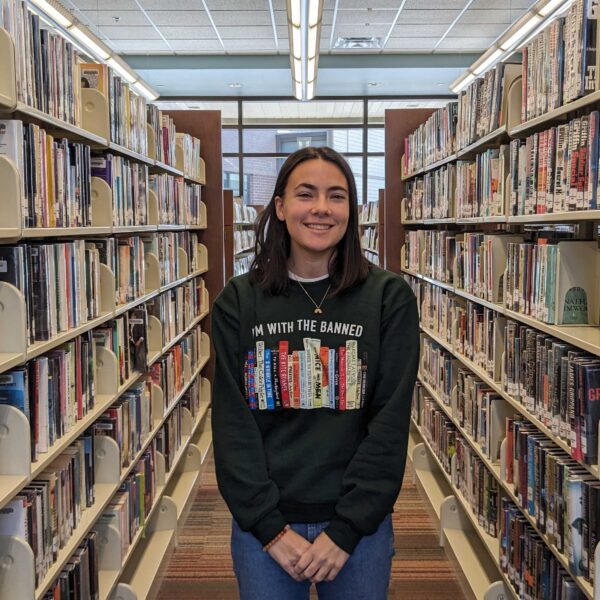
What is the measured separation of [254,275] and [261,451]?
0.40 meters

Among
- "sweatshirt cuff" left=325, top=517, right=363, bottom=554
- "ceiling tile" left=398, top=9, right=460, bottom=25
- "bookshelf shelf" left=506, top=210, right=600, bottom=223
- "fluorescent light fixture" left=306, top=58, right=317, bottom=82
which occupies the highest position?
"ceiling tile" left=398, top=9, right=460, bottom=25

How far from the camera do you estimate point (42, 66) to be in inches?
76.4

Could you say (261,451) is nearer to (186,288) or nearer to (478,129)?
(478,129)

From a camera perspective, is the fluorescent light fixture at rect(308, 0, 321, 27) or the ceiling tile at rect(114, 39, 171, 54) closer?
the fluorescent light fixture at rect(308, 0, 321, 27)

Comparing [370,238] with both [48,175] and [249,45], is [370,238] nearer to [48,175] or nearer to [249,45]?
[249,45]


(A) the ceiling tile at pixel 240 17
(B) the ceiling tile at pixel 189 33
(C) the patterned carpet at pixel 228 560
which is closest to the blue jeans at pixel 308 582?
(C) the patterned carpet at pixel 228 560

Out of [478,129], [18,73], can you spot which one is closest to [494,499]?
[478,129]

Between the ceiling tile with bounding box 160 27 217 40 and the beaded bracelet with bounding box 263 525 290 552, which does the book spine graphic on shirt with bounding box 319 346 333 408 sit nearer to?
the beaded bracelet with bounding box 263 525 290 552

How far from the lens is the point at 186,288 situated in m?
4.33

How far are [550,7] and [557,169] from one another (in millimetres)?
4040

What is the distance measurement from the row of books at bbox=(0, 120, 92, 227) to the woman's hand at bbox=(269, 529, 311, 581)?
0.98m

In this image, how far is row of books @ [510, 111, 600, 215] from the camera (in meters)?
1.77

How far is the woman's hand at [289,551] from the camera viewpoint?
1.46m

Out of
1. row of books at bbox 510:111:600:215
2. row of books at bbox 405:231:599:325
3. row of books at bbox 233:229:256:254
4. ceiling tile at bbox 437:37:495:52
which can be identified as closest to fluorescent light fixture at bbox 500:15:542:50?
ceiling tile at bbox 437:37:495:52
